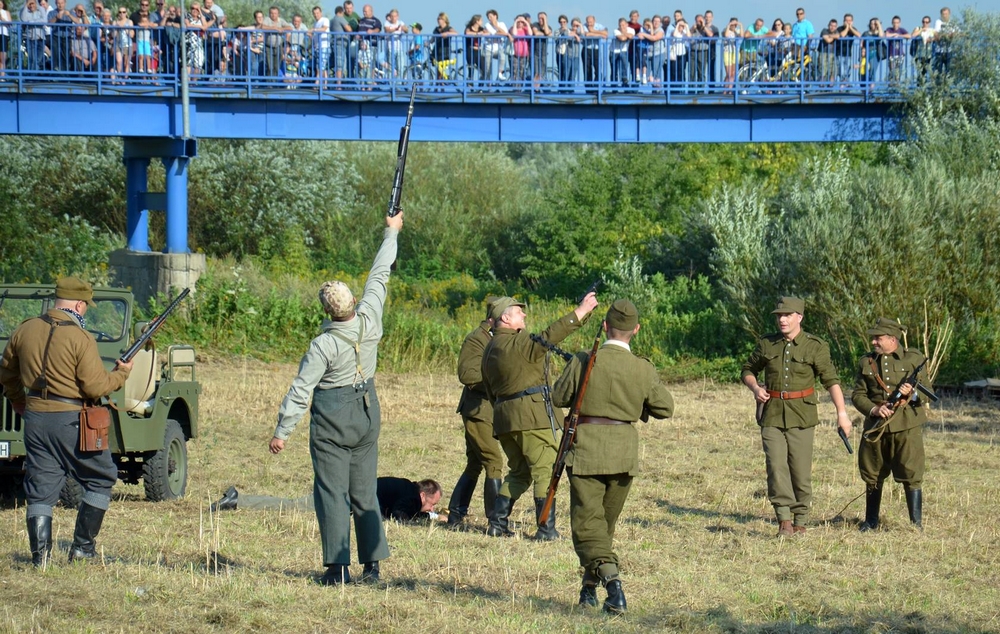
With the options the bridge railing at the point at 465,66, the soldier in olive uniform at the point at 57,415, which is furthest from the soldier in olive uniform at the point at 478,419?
the bridge railing at the point at 465,66

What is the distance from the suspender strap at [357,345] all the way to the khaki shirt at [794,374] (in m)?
3.93

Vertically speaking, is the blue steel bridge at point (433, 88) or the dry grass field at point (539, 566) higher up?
the blue steel bridge at point (433, 88)

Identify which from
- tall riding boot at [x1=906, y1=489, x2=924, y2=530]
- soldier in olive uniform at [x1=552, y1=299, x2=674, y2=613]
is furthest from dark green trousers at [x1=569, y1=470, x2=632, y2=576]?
tall riding boot at [x1=906, y1=489, x2=924, y2=530]

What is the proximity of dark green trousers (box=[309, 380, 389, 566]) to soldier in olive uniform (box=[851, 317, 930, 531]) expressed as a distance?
4707 millimetres

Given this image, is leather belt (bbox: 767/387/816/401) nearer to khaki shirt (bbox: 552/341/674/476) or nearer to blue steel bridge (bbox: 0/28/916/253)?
khaki shirt (bbox: 552/341/674/476)

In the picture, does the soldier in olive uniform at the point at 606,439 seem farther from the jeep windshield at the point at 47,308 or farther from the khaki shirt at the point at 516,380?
the jeep windshield at the point at 47,308

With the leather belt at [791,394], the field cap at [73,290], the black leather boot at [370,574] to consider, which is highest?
the field cap at [73,290]

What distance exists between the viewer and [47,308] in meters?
11.2

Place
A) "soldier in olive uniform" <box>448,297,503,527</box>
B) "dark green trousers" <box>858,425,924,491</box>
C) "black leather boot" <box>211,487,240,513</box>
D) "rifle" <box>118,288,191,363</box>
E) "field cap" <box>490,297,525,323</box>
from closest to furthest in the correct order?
"rifle" <box>118,288,191,363</box>
"field cap" <box>490,297,525,323</box>
"soldier in olive uniform" <box>448,297,503,527</box>
"dark green trousers" <box>858,425,924,491</box>
"black leather boot" <box>211,487,240,513</box>

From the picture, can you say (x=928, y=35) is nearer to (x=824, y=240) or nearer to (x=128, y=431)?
(x=824, y=240)

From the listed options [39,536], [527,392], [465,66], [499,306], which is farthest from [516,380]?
[465,66]

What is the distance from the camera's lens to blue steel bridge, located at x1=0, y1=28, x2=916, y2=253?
23.9 m

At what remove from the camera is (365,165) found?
146 ft

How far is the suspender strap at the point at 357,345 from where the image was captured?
278 inches
